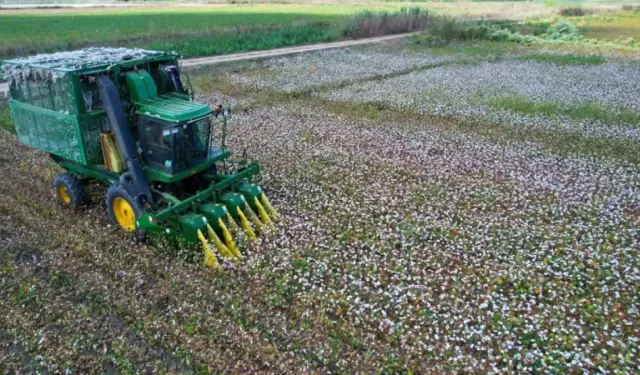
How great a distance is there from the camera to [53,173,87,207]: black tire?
36.5ft

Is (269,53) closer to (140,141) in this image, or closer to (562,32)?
(140,141)

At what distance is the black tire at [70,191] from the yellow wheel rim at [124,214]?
1.37 meters

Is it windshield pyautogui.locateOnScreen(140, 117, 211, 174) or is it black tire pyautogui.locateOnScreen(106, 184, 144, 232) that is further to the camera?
black tire pyautogui.locateOnScreen(106, 184, 144, 232)

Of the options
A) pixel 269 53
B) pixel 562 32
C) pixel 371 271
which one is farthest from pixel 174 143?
pixel 562 32

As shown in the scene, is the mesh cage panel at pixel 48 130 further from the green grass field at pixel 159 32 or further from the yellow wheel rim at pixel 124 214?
the green grass field at pixel 159 32

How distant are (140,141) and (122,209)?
1.54 m

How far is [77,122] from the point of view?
31.9 feet

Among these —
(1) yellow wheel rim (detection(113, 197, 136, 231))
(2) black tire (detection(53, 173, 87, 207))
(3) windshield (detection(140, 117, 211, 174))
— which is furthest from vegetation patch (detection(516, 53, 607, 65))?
(2) black tire (detection(53, 173, 87, 207))

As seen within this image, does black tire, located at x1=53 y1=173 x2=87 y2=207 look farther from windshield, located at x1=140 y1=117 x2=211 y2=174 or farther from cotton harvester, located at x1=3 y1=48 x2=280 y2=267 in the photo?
windshield, located at x1=140 y1=117 x2=211 y2=174

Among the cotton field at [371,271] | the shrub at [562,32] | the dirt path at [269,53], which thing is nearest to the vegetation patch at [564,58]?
the shrub at [562,32]

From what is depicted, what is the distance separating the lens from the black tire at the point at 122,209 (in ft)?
31.8

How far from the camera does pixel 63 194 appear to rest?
38.1 feet

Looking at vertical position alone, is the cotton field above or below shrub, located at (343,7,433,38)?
below

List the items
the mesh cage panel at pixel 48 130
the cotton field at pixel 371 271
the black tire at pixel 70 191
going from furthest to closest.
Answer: the black tire at pixel 70 191 < the mesh cage panel at pixel 48 130 < the cotton field at pixel 371 271
